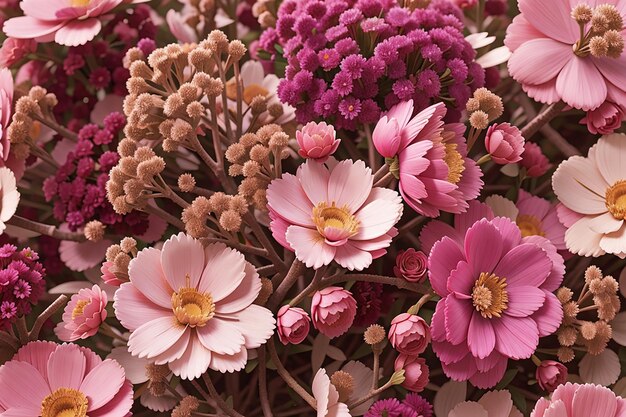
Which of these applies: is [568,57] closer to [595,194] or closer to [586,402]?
[595,194]

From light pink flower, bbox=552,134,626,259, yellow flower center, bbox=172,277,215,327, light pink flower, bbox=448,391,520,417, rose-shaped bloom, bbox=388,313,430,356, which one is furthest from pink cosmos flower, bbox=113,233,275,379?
light pink flower, bbox=552,134,626,259

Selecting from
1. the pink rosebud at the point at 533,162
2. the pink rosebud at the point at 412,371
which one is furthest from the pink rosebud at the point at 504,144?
the pink rosebud at the point at 412,371

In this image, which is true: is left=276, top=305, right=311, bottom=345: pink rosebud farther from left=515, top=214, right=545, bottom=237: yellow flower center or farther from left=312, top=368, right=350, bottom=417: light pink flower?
left=515, top=214, right=545, bottom=237: yellow flower center

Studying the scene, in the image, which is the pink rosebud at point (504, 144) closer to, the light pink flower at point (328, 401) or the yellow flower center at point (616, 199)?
the yellow flower center at point (616, 199)

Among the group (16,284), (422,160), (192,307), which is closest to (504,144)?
(422,160)

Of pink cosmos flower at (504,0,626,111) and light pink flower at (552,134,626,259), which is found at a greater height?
pink cosmos flower at (504,0,626,111)

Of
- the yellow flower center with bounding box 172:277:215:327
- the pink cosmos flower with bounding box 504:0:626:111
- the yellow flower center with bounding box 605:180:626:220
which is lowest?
the yellow flower center with bounding box 172:277:215:327

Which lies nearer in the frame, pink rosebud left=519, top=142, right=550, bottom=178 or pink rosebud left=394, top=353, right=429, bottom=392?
pink rosebud left=394, top=353, right=429, bottom=392
